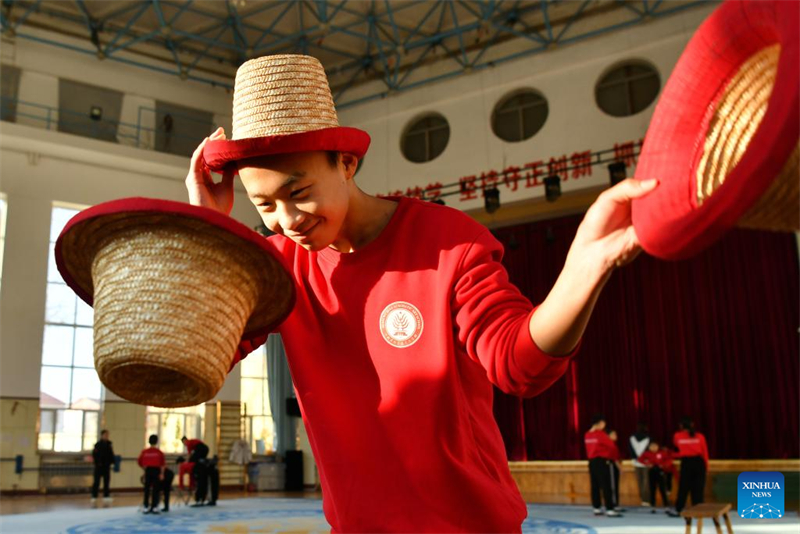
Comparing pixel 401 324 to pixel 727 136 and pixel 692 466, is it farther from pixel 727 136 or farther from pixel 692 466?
pixel 692 466

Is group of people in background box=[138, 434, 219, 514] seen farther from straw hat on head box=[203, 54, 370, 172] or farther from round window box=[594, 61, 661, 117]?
straw hat on head box=[203, 54, 370, 172]

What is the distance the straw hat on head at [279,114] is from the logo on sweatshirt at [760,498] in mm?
2539

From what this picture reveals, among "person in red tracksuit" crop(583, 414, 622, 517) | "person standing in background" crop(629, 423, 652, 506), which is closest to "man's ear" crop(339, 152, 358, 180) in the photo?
"person in red tracksuit" crop(583, 414, 622, 517)

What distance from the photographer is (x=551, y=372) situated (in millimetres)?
1195

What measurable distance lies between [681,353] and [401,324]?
1484 centimetres

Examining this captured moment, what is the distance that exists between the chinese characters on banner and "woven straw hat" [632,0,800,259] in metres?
13.2

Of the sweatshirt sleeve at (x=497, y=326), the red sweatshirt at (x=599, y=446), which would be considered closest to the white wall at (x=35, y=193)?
the red sweatshirt at (x=599, y=446)

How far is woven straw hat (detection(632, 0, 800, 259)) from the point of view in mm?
771

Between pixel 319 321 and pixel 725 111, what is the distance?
89 centimetres

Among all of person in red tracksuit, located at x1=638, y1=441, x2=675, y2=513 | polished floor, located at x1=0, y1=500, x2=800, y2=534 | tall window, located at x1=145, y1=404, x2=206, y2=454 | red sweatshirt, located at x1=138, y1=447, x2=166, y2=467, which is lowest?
polished floor, located at x1=0, y1=500, x2=800, y2=534

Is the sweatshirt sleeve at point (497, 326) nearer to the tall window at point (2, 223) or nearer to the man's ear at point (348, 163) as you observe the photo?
the man's ear at point (348, 163)

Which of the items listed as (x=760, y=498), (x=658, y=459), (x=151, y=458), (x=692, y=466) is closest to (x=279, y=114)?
(x=760, y=498)

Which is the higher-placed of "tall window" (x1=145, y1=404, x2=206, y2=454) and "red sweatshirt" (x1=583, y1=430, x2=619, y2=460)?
"tall window" (x1=145, y1=404, x2=206, y2=454)

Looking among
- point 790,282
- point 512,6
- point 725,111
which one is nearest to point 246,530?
point 725,111
